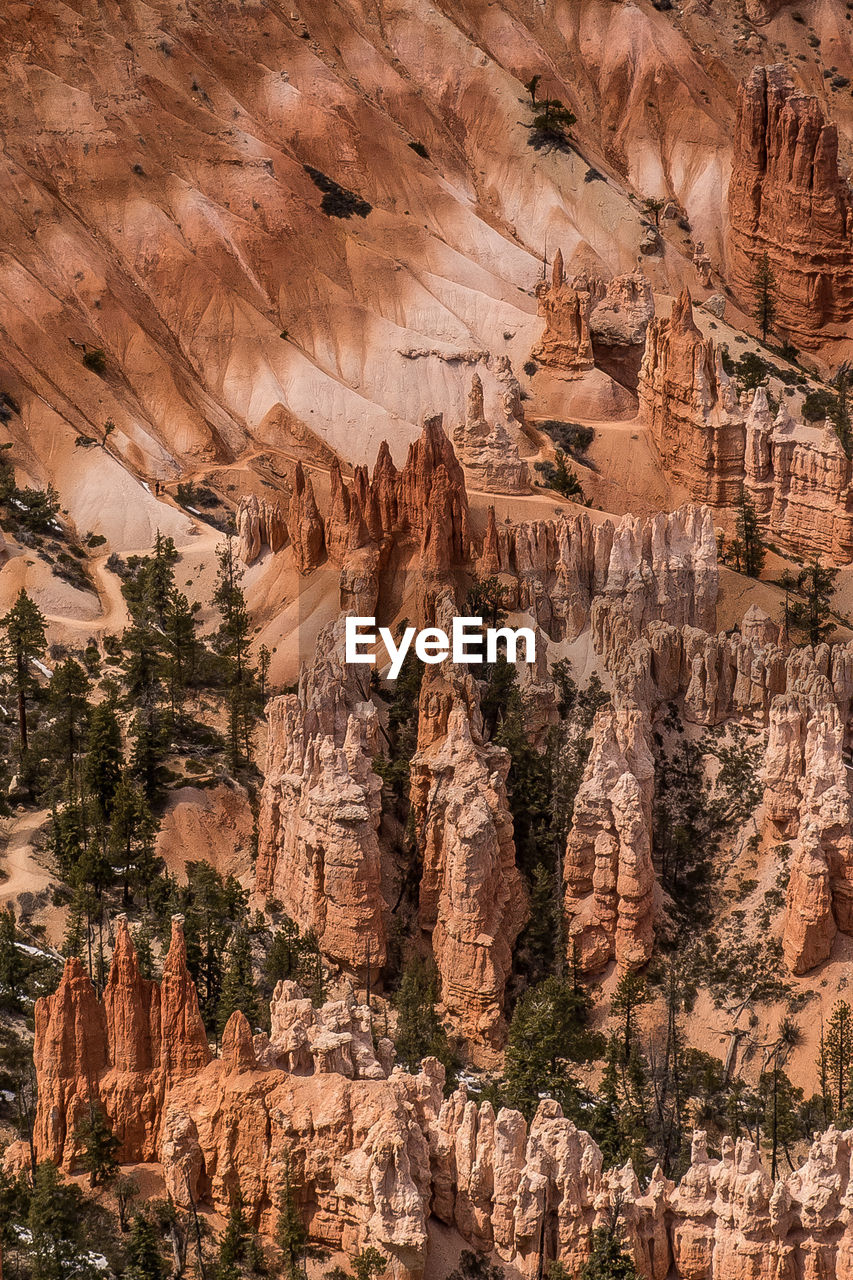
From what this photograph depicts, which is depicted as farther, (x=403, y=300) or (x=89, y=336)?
(x=403, y=300)

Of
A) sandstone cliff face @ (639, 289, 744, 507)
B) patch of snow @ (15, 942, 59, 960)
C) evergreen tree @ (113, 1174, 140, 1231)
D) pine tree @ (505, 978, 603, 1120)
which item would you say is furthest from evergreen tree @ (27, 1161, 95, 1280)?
sandstone cliff face @ (639, 289, 744, 507)

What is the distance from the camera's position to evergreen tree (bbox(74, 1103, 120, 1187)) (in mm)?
63000

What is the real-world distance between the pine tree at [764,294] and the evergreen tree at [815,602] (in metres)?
34.3

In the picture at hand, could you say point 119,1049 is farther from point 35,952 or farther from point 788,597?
point 788,597

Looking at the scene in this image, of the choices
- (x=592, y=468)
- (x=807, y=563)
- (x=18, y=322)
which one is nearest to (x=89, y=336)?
(x=18, y=322)

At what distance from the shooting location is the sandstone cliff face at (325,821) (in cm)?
8100

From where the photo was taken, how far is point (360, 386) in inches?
5221

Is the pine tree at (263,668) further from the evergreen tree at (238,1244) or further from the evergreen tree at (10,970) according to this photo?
the evergreen tree at (238,1244)

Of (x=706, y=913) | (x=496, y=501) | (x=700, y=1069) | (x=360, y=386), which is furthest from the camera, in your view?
(x=360, y=386)

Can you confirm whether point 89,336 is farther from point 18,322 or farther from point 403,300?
point 403,300

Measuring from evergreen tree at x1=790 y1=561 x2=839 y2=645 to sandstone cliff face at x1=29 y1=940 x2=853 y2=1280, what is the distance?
36784 millimetres

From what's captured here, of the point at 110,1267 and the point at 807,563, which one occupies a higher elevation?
the point at 807,563

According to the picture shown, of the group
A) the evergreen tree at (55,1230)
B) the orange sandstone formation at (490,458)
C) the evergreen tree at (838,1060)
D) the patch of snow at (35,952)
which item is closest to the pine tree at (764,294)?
the orange sandstone formation at (490,458)

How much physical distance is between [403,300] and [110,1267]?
86344 millimetres
